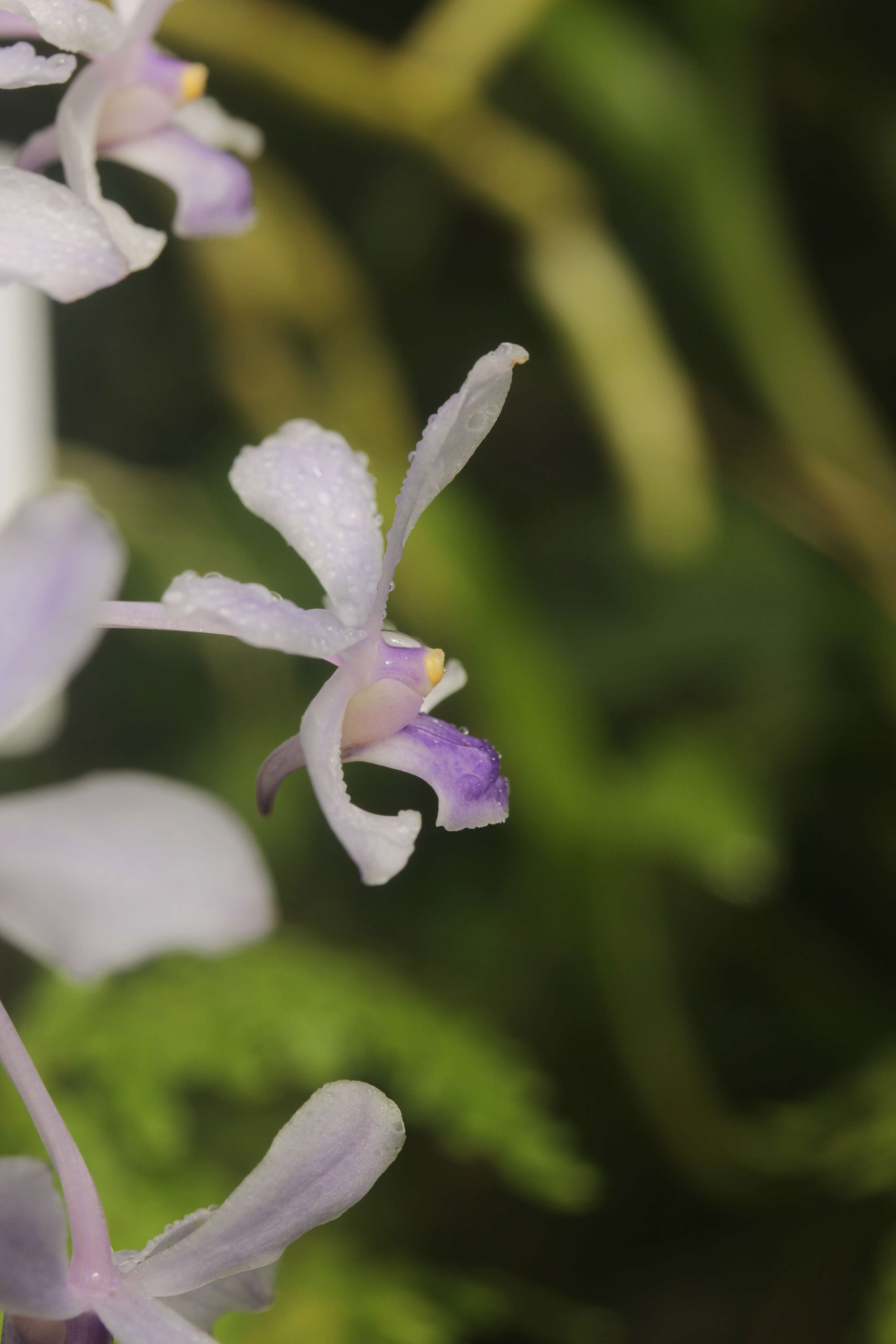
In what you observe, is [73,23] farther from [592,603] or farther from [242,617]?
[592,603]

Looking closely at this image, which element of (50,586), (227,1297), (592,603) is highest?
(50,586)

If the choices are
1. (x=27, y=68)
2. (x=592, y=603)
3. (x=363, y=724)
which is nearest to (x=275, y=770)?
(x=363, y=724)

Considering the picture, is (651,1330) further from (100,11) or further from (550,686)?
(100,11)

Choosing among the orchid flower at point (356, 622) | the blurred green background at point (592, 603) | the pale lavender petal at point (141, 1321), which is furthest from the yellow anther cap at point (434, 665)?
the blurred green background at point (592, 603)

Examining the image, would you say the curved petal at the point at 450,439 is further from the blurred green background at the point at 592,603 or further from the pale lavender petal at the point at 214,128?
the blurred green background at the point at 592,603

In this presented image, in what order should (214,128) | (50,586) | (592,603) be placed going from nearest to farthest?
(50,586)
(214,128)
(592,603)

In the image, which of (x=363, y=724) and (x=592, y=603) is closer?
(x=363, y=724)
